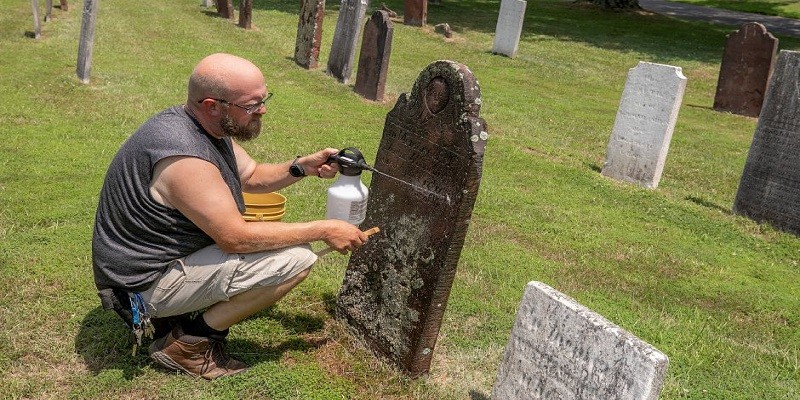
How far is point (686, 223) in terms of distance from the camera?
7535mm

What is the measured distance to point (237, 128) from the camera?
3.62 meters

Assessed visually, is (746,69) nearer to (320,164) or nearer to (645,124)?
(645,124)

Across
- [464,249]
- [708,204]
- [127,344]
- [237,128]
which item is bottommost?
[127,344]

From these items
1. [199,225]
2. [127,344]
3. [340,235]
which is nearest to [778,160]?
[340,235]

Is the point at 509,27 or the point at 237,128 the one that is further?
the point at 509,27

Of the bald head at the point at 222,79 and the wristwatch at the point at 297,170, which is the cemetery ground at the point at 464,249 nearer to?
the wristwatch at the point at 297,170

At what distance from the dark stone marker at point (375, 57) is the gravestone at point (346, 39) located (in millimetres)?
472

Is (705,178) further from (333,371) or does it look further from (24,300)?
(24,300)

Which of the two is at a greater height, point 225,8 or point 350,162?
point 350,162

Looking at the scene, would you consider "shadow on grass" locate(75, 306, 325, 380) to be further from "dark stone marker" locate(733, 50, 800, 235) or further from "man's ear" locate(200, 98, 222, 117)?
"dark stone marker" locate(733, 50, 800, 235)

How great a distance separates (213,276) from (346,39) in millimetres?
9985

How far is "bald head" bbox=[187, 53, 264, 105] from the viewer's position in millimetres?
3512

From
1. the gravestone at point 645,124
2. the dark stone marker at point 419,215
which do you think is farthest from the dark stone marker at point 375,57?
the dark stone marker at point 419,215

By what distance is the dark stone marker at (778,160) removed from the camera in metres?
7.60
